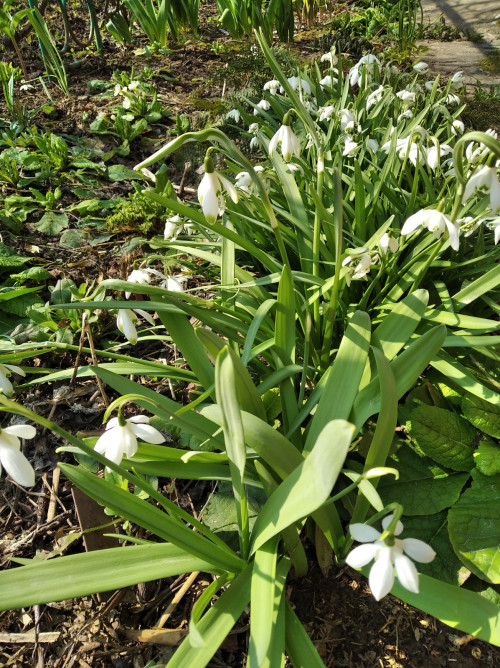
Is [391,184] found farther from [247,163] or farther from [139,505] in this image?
[139,505]

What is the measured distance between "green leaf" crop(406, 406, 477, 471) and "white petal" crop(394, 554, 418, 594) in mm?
787

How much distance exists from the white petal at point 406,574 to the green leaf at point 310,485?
0.56 feet

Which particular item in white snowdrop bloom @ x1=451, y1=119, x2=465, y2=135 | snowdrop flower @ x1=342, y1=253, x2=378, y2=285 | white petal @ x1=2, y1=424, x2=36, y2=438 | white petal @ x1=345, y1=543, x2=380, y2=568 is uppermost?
white snowdrop bloom @ x1=451, y1=119, x2=465, y2=135

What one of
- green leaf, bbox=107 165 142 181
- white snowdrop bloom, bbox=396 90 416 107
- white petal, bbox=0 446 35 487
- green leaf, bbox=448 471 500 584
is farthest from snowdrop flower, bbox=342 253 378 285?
green leaf, bbox=107 165 142 181

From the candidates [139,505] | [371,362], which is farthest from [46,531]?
[371,362]

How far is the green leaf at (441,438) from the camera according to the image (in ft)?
5.41

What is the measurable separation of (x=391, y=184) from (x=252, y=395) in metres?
1.39

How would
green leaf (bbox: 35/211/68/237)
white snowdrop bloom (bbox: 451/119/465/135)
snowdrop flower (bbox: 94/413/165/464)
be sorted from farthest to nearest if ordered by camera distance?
green leaf (bbox: 35/211/68/237) < white snowdrop bloom (bbox: 451/119/465/135) < snowdrop flower (bbox: 94/413/165/464)

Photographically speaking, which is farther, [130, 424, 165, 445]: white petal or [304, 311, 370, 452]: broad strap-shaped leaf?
[304, 311, 370, 452]: broad strap-shaped leaf

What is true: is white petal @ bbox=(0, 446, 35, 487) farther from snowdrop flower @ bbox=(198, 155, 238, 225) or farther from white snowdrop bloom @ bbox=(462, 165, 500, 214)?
white snowdrop bloom @ bbox=(462, 165, 500, 214)

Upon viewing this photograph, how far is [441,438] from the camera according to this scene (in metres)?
1.65

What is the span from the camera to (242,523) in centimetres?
129

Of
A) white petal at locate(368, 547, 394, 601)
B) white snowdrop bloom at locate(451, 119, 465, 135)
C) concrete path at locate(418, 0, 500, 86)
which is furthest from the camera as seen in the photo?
concrete path at locate(418, 0, 500, 86)

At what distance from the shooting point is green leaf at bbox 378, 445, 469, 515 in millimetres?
1604
